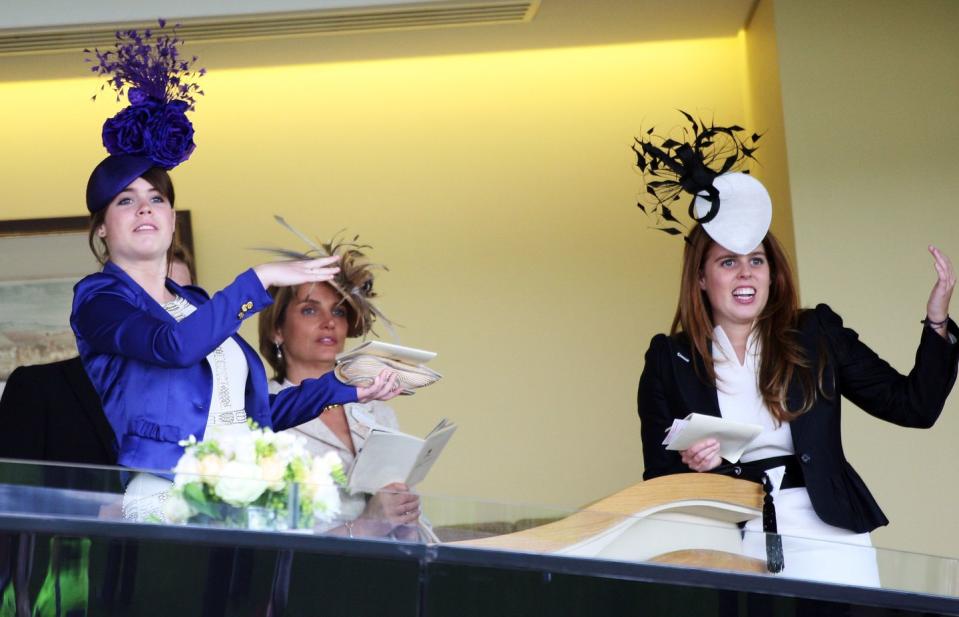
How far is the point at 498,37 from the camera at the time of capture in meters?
5.42

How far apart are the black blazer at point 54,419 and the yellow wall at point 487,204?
172 cm

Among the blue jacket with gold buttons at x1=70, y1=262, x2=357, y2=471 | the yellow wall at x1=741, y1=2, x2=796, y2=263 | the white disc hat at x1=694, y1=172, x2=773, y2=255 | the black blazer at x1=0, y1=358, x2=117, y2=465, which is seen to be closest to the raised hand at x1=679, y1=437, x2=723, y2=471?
the white disc hat at x1=694, y1=172, x2=773, y2=255

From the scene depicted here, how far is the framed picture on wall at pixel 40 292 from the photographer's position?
5453 millimetres

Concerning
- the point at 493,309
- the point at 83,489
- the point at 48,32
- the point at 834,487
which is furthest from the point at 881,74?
the point at 83,489

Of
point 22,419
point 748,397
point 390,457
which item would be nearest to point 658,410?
point 748,397

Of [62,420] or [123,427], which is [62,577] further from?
[62,420]

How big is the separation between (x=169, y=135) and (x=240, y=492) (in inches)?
47.4

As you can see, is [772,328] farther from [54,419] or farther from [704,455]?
[54,419]

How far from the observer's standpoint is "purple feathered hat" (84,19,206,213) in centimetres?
301

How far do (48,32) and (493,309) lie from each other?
1957mm

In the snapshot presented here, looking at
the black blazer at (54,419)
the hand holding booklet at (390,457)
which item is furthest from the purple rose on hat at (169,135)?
the black blazer at (54,419)

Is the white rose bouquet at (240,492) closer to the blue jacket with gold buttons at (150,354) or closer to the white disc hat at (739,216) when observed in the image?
the blue jacket with gold buttons at (150,354)

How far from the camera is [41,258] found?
18.2 ft

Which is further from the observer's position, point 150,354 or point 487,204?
point 487,204
